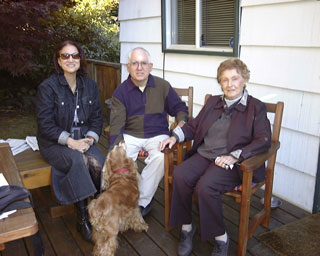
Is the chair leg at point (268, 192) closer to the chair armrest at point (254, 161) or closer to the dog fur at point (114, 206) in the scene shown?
the chair armrest at point (254, 161)

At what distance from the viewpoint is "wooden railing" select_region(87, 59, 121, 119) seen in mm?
5219

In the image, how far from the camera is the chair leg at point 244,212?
1851 millimetres

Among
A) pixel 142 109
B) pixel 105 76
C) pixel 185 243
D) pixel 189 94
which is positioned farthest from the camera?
pixel 105 76

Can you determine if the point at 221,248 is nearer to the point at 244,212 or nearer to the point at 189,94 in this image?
the point at 244,212

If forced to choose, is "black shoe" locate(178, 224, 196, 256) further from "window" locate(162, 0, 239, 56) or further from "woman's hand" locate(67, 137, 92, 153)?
"window" locate(162, 0, 239, 56)

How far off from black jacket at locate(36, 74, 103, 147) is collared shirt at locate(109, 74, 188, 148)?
21 centimetres

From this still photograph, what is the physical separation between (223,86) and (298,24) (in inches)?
32.9

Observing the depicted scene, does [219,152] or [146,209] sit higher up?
[219,152]

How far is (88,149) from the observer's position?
98.0 inches

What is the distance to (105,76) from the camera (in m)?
5.63

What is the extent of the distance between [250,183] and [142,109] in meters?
1.09

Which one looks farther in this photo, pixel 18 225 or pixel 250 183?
pixel 250 183

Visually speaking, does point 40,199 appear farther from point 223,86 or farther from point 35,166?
point 223,86

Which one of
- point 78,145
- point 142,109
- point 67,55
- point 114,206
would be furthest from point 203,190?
point 67,55
